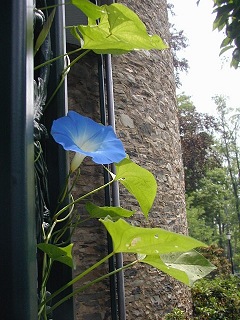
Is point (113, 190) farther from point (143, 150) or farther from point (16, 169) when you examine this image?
point (16, 169)

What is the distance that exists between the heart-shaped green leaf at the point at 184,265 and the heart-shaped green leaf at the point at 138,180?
0.40 ft

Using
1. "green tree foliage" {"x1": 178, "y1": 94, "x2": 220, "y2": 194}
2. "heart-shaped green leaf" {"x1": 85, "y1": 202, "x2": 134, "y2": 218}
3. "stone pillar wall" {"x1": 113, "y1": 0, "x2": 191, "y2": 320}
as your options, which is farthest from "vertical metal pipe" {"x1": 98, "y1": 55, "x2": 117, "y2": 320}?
"green tree foliage" {"x1": 178, "y1": 94, "x2": 220, "y2": 194}

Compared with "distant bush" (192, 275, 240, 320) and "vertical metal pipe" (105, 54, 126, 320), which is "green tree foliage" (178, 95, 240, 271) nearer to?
"distant bush" (192, 275, 240, 320)

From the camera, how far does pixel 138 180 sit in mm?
774

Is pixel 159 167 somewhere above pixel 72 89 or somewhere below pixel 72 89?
below

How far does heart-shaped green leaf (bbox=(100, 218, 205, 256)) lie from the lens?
0.55 metres

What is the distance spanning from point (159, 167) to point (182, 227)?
3.51 ft

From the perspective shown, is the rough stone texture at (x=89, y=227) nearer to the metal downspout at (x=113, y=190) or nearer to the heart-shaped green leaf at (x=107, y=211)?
the metal downspout at (x=113, y=190)

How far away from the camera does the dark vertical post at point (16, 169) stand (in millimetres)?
428

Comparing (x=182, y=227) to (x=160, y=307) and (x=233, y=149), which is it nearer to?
(x=160, y=307)

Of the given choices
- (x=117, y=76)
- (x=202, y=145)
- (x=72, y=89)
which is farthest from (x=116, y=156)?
(x=202, y=145)

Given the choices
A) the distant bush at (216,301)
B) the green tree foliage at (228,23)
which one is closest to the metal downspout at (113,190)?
the green tree foliage at (228,23)

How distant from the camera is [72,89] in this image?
4672 millimetres

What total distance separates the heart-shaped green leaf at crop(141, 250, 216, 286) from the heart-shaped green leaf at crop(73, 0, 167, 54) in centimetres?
33
